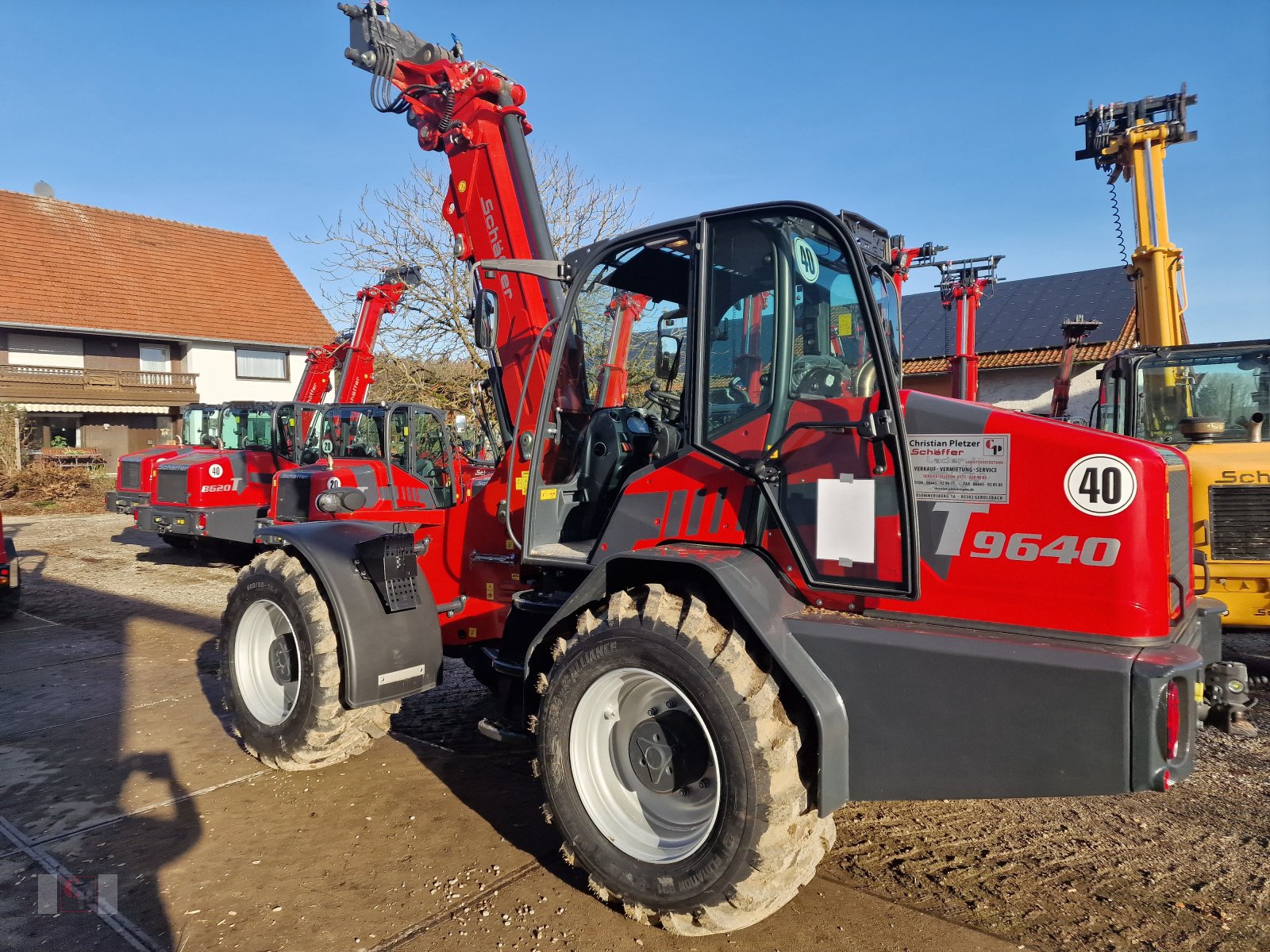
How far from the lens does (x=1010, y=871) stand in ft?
11.3

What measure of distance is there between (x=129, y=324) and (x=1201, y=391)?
30.9 meters

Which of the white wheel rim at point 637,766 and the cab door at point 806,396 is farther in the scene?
the white wheel rim at point 637,766

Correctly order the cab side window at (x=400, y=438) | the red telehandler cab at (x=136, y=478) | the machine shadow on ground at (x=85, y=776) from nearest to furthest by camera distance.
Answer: the machine shadow on ground at (x=85, y=776), the cab side window at (x=400, y=438), the red telehandler cab at (x=136, y=478)

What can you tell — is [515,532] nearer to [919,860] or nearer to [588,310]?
[588,310]

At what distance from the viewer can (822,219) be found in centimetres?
296

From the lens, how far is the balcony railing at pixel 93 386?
25.7 m

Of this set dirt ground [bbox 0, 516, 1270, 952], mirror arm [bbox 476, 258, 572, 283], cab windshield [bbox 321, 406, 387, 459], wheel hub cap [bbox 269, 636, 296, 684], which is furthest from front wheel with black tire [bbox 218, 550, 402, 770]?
cab windshield [bbox 321, 406, 387, 459]

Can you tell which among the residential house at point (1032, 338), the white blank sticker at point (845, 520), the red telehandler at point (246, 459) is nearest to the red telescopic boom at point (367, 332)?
the red telehandler at point (246, 459)

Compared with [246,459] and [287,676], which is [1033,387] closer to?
[246,459]

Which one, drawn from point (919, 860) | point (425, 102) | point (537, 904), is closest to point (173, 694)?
point (537, 904)

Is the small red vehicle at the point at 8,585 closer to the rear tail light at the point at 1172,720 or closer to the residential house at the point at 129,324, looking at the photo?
the rear tail light at the point at 1172,720

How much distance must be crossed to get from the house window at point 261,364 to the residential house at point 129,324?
0.03 meters

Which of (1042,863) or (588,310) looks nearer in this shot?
(1042,863)

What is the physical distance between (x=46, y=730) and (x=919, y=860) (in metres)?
5.27
